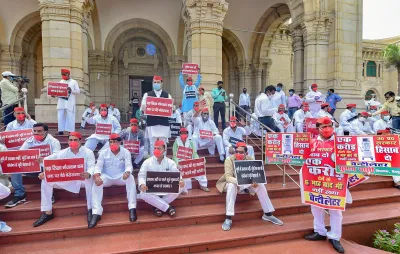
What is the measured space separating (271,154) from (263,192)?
1.11m

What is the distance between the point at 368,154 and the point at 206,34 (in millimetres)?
7878

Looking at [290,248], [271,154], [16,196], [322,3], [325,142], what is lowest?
[290,248]

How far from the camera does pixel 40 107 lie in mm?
8469

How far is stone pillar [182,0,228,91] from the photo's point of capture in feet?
32.0

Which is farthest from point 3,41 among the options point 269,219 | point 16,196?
point 269,219

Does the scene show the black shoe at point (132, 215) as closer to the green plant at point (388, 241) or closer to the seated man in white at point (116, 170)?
the seated man in white at point (116, 170)

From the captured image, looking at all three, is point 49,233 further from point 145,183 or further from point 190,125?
point 190,125

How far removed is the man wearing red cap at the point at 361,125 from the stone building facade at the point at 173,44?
260 cm

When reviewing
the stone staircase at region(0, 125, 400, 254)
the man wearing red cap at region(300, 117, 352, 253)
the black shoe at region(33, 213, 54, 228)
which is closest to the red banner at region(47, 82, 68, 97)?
the stone staircase at region(0, 125, 400, 254)

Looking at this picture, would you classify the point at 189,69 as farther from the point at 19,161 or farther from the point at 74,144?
the point at 19,161

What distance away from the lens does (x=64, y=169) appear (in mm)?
4113

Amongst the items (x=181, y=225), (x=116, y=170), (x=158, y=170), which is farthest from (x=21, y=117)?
(x=181, y=225)

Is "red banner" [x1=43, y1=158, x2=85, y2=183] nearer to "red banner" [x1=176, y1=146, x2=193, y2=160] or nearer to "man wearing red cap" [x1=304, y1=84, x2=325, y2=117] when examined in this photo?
"red banner" [x1=176, y1=146, x2=193, y2=160]

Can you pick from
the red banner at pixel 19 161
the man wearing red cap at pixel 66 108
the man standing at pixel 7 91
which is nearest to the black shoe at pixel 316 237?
the red banner at pixel 19 161
